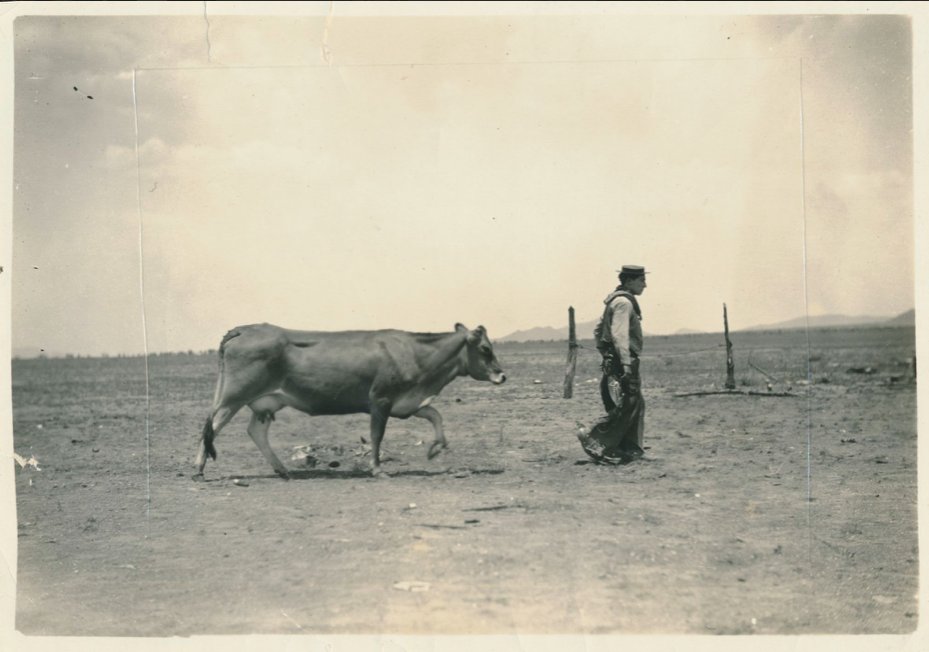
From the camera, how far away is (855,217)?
10406mm

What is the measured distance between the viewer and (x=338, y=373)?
10016 mm

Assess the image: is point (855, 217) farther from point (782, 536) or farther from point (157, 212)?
point (157, 212)

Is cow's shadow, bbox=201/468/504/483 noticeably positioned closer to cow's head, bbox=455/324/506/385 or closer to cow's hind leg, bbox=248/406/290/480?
cow's hind leg, bbox=248/406/290/480

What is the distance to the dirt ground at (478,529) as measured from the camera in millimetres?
7301

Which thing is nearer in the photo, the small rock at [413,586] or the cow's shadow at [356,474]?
the small rock at [413,586]

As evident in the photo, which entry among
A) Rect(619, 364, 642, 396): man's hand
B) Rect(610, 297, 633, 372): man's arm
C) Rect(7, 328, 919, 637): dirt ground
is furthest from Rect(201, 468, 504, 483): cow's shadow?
Rect(610, 297, 633, 372): man's arm

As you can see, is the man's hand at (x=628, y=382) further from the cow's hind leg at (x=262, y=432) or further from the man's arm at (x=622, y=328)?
the cow's hind leg at (x=262, y=432)

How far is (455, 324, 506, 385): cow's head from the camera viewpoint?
10219 millimetres

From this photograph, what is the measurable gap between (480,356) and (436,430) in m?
0.95

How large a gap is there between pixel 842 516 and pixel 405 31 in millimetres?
6321

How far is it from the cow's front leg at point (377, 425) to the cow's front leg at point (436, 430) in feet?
1.09

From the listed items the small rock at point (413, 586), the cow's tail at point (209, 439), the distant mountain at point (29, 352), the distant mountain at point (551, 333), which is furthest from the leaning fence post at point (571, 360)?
the distant mountain at point (29, 352)

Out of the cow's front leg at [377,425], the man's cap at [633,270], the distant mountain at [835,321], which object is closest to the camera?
the cow's front leg at [377,425]

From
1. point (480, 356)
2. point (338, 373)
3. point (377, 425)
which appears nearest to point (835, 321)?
point (480, 356)
